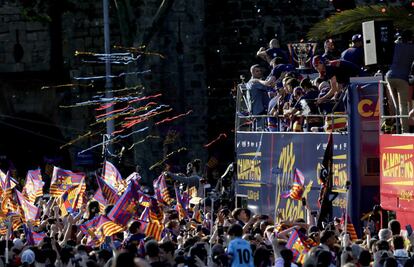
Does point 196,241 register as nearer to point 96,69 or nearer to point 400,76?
point 400,76

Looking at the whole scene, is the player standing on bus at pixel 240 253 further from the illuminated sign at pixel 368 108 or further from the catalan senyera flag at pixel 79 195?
the catalan senyera flag at pixel 79 195

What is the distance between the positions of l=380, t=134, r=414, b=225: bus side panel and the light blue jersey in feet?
12.1

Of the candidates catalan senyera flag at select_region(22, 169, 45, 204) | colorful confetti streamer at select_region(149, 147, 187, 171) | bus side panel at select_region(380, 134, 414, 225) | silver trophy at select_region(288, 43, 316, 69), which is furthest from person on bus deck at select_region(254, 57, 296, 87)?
colorful confetti streamer at select_region(149, 147, 187, 171)

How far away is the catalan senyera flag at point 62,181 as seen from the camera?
86.1 ft

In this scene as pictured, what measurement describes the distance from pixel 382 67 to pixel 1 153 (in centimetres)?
2613

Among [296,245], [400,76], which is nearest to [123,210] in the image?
[296,245]

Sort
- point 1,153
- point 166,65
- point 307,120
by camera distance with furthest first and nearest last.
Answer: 1. point 1,153
2. point 166,65
3. point 307,120

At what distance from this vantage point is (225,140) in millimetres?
42781

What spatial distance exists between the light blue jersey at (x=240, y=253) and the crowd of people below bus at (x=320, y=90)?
12.6ft

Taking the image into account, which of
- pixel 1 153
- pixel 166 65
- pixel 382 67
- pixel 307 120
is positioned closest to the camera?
pixel 382 67

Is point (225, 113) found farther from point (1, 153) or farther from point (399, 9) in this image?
point (399, 9)

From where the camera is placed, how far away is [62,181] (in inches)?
1050

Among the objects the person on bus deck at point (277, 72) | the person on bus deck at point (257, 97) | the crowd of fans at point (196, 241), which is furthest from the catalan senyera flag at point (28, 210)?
the person on bus deck at point (277, 72)

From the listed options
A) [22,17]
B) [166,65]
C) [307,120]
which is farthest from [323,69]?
[22,17]
